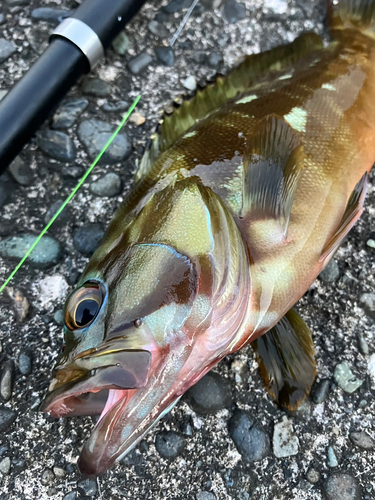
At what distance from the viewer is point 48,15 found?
2.46m

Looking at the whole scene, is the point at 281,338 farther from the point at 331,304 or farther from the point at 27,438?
the point at 27,438

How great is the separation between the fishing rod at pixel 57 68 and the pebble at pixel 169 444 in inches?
55.2

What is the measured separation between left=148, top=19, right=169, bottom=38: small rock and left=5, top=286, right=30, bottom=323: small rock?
177 cm

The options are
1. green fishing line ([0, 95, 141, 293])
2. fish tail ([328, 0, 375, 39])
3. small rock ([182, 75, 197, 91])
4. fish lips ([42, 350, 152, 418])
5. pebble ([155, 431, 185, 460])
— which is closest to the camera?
fish lips ([42, 350, 152, 418])

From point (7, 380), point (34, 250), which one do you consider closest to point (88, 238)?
point (34, 250)

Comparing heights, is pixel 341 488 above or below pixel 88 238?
below

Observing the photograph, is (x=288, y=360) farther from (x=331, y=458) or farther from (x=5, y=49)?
(x=5, y=49)

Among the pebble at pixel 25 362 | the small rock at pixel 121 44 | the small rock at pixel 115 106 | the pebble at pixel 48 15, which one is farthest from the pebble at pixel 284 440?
the pebble at pixel 48 15

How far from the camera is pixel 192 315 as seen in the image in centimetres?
131

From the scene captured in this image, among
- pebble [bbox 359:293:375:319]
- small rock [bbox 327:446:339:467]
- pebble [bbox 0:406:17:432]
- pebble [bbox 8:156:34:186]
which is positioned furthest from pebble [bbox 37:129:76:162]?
small rock [bbox 327:446:339:467]

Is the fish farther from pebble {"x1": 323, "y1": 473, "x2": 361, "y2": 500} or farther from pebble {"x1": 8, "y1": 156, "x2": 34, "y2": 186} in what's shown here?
pebble {"x1": 8, "y1": 156, "x2": 34, "y2": 186}

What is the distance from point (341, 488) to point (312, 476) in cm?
12

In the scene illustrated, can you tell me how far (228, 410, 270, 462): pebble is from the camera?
1.71m

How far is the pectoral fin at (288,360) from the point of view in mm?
1768
